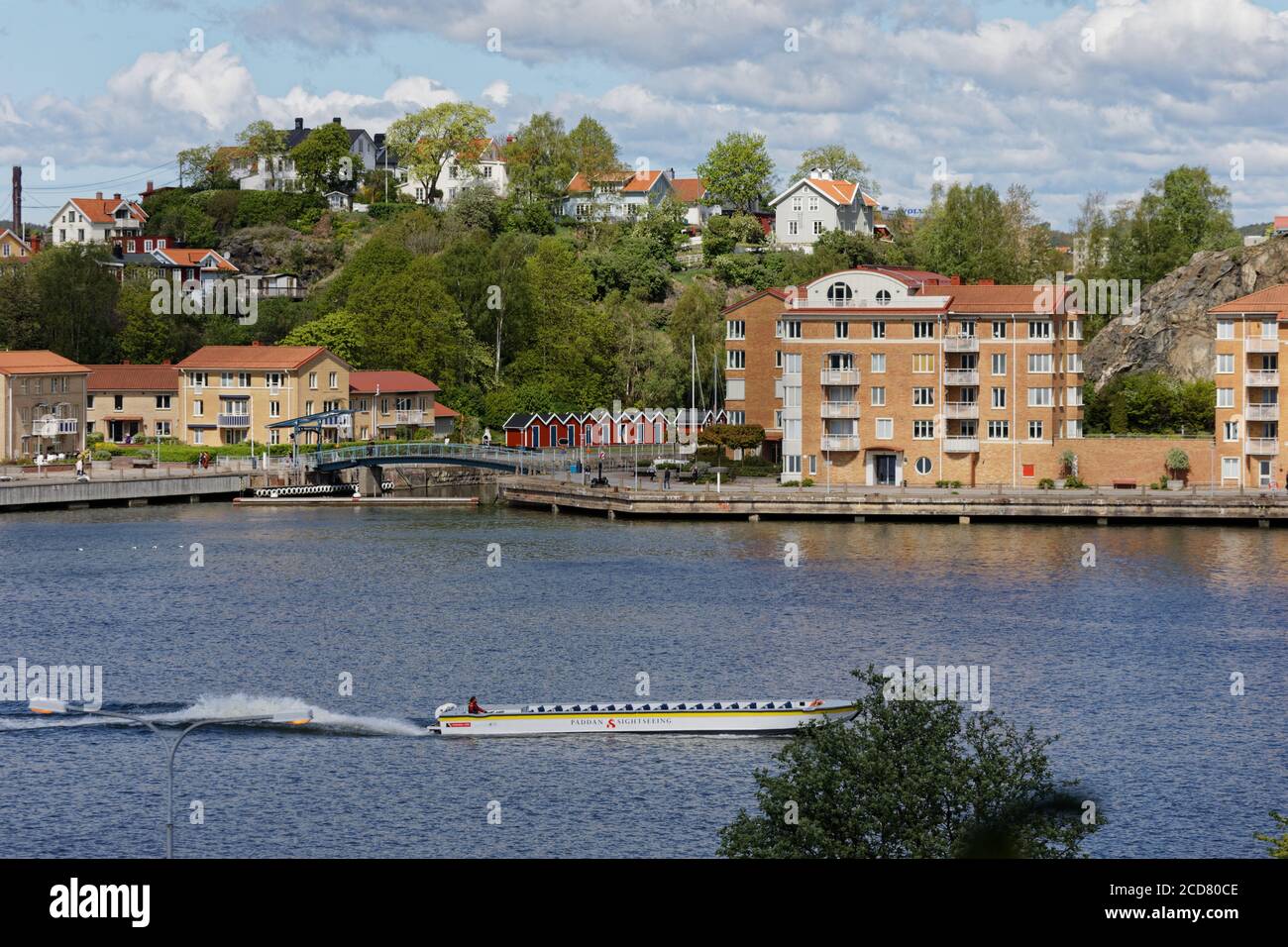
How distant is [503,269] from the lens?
143250mm

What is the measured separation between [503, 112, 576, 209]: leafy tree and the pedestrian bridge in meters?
61.9

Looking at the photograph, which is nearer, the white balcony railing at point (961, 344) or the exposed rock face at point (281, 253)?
the white balcony railing at point (961, 344)

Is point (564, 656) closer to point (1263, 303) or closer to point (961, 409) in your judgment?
point (961, 409)

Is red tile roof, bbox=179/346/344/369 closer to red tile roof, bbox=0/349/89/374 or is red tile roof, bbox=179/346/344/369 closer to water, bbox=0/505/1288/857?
red tile roof, bbox=0/349/89/374

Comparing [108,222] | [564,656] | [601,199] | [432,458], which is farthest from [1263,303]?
[108,222]

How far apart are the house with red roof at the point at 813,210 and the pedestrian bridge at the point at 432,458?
63445 mm

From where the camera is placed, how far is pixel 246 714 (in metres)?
49.9

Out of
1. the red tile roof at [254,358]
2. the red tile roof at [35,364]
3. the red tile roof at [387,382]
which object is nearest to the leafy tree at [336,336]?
the red tile roof at [387,382]

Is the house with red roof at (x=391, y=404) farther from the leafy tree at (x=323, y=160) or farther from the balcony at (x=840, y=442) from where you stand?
the leafy tree at (x=323, y=160)

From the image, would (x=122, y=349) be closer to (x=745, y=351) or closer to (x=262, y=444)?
(x=262, y=444)

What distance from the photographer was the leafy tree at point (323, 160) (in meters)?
186

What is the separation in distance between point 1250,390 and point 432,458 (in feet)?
171
